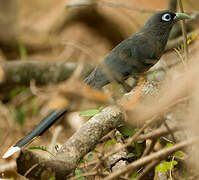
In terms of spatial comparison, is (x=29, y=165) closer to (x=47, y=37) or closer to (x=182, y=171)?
(x=182, y=171)

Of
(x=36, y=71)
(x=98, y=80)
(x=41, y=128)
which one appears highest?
(x=98, y=80)

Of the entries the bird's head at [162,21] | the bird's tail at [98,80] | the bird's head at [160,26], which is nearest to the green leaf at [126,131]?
the bird's tail at [98,80]

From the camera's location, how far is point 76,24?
7.86 meters

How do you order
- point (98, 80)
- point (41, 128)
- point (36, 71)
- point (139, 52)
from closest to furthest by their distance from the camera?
point (41, 128) → point (98, 80) → point (139, 52) → point (36, 71)

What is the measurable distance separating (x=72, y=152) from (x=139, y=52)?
1889 millimetres

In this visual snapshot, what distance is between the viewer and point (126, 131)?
88.4 inches

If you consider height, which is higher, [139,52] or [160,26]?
[160,26]

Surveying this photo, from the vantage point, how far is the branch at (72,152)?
164 centimetres

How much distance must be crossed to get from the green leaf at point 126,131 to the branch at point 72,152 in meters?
0.04

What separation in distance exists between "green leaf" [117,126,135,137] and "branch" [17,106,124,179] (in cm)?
4

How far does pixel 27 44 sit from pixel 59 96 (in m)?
6.31

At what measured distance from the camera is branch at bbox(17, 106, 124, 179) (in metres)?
1.64

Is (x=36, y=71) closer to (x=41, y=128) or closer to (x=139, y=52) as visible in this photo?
(x=139, y=52)

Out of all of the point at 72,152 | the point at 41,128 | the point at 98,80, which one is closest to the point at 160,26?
the point at 98,80
